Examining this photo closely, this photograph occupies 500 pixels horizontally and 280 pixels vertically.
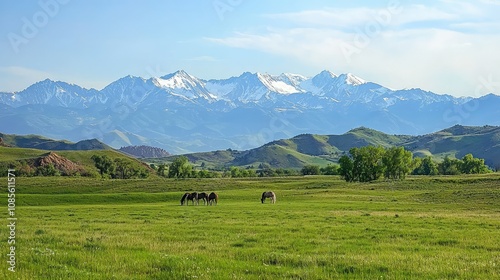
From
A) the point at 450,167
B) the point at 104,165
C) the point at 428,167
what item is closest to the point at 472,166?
the point at 450,167

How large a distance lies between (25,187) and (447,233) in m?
77.2

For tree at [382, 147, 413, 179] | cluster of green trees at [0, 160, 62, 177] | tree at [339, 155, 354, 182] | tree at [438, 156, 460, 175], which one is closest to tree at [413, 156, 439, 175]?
tree at [438, 156, 460, 175]

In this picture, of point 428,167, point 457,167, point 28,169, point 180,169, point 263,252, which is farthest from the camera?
point 428,167

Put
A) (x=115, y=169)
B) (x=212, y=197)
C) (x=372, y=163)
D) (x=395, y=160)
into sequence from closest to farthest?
(x=212, y=197)
(x=372, y=163)
(x=395, y=160)
(x=115, y=169)

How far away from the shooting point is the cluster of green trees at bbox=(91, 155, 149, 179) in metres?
176

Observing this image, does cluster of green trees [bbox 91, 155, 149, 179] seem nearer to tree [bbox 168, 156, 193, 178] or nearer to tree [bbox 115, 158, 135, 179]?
tree [bbox 115, 158, 135, 179]

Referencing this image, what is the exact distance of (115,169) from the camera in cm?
17988

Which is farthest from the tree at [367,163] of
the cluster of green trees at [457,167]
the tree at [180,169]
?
the tree at [180,169]

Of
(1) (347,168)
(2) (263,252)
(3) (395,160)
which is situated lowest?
(2) (263,252)

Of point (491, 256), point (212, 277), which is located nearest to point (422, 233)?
Answer: point (491, 256)

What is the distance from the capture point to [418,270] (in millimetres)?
14797

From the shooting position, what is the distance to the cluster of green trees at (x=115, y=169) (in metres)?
176

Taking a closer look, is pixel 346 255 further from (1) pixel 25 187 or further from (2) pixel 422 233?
(1) pixel 25 187

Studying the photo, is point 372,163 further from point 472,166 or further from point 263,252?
point 263,252
